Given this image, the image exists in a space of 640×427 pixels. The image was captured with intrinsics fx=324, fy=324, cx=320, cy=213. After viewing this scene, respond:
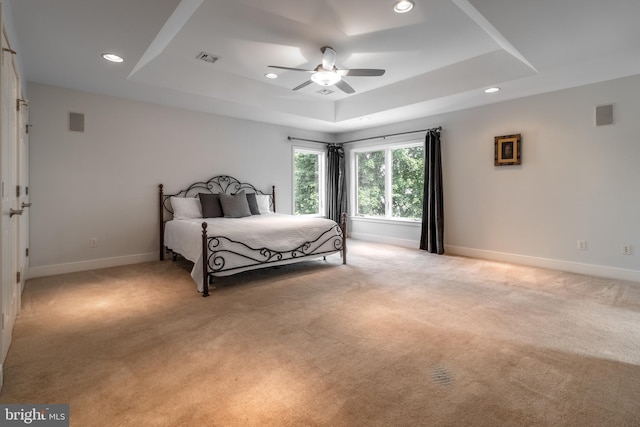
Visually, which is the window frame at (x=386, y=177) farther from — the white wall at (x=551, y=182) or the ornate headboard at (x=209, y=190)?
the ornate headboard at (x=209, y=190)

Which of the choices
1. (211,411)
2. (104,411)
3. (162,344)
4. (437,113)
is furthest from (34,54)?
(437,113)

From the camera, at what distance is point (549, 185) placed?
4438mm

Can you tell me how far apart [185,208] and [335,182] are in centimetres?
336

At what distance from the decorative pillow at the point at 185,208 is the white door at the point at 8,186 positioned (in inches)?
88.1

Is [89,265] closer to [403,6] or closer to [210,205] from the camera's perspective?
[210,205]

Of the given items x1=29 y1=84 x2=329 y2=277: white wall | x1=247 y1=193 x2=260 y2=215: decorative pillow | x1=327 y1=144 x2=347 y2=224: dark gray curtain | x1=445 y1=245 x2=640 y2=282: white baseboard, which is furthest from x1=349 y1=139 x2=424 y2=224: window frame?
x1=29 y1=84 x2=329 y2=277: white wall

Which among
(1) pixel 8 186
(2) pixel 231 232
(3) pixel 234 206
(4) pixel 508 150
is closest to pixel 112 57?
(1) pixel 8 186

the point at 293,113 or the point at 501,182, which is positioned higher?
the point at 293,113

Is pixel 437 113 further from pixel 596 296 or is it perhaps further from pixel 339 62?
pixel 596 296

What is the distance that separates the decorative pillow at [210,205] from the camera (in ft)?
16.5

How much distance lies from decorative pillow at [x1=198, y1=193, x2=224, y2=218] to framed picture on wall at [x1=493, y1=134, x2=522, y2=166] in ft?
14.3

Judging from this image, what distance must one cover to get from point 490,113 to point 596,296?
2913 millimetres

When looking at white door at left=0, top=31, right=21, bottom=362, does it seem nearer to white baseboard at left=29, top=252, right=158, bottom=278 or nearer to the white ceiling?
the white ceiling

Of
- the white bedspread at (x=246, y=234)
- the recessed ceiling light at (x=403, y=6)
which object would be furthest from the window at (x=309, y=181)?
the recessed ceiling light at (x=403, y=6)
